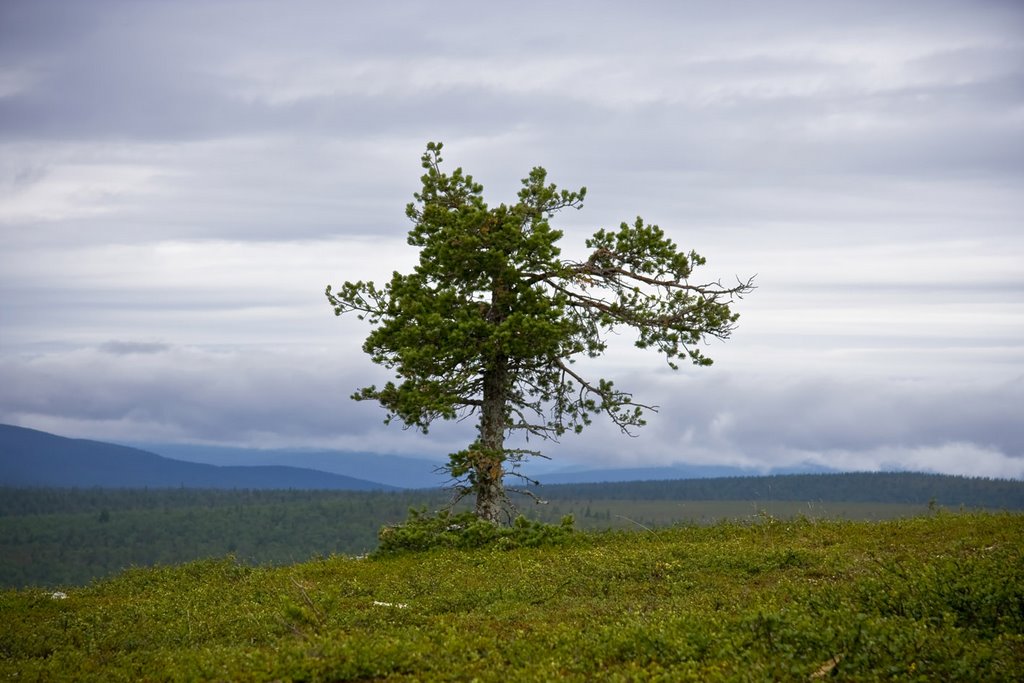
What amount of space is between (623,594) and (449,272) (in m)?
12.6

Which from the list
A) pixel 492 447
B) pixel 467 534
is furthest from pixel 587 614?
pixel 492 447

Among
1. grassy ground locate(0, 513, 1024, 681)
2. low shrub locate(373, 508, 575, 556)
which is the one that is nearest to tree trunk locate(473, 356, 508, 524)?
low shrub locate(373, 508, 575, 556)

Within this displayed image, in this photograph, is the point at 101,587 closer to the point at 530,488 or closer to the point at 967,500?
the point at 530,488

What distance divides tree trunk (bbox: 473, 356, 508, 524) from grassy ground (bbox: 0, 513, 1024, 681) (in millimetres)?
3159

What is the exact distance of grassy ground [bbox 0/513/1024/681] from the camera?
12430mm

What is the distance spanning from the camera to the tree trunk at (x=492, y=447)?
27609 millimetres

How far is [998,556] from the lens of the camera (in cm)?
1606

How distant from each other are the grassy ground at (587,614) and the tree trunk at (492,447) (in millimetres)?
3159

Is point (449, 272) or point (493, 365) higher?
point (449, 272)

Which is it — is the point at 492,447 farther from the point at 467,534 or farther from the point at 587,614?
the point at 587,614

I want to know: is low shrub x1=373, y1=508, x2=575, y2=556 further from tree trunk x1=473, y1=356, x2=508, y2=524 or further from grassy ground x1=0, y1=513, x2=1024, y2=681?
tree trunk x1=473, y1=356, x2=508, y2=524

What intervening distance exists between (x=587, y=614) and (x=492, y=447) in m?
12.2

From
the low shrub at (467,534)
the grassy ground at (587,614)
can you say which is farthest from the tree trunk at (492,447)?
the grassy ground at (587,614)

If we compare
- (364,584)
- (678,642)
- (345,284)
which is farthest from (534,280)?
(678,642)
